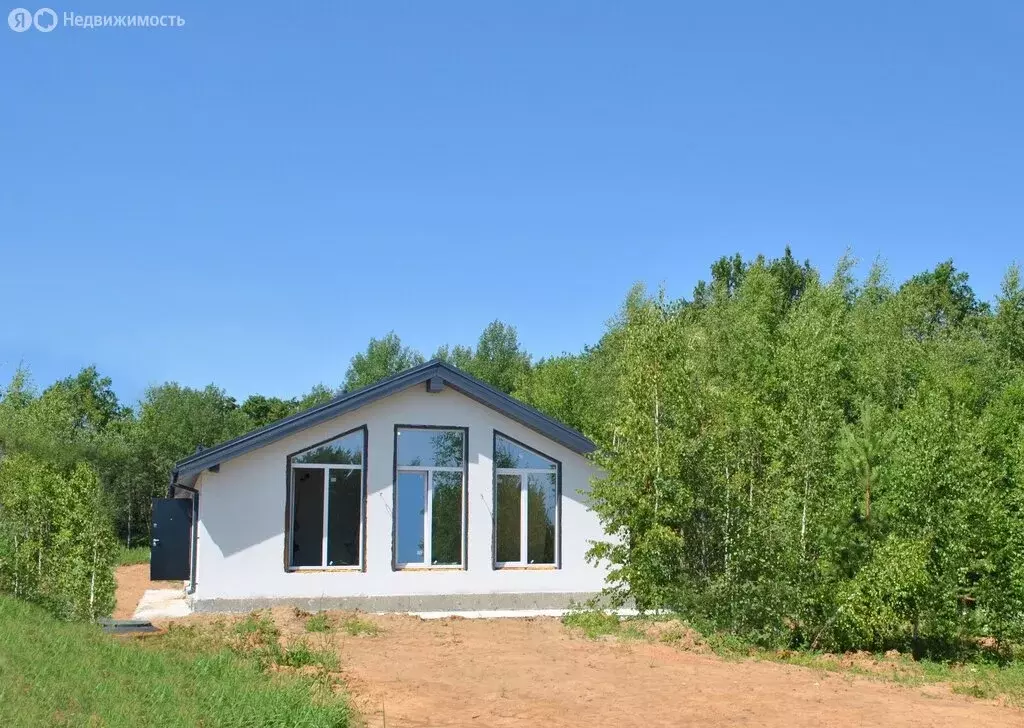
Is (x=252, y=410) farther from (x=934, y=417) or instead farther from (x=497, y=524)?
(x=934, y=417)

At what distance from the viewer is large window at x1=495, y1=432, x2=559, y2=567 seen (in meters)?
19.7

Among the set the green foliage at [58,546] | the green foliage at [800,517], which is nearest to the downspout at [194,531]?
the green foliage at [58,546]

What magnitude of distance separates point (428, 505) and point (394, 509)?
2.20ft

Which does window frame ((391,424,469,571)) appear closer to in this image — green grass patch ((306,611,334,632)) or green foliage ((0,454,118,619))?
green grass patch ((306,611,334,632))

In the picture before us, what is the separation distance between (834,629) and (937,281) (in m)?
38.4

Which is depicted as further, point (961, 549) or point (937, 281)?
point (937, 281)

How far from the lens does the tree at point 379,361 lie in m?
56.0

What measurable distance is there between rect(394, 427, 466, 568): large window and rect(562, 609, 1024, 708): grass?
308cm

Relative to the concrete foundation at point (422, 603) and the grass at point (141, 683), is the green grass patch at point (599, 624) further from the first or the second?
the grass at point (141, 683)

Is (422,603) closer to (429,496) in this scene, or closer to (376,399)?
(429,496)

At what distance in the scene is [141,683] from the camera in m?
9.55

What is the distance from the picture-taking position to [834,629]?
52.8ft

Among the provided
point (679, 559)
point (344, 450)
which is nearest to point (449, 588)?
point (344, 450)

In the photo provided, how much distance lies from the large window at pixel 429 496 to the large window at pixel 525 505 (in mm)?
770
